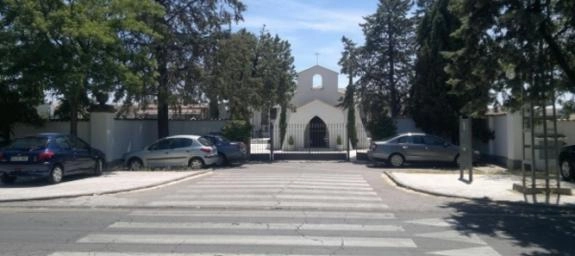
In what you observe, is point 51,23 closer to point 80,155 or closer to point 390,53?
point 80,155

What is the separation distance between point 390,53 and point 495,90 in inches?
957

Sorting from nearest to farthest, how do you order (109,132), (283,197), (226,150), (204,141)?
(283,197)
(204,141)
(109,132)
(226,150)

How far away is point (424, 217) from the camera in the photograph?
12523 mm

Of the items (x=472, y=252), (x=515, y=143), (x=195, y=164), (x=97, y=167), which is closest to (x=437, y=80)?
(x=515, y=143)

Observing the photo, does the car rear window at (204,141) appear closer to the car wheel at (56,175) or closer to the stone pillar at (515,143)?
the car wheel at (56,175)

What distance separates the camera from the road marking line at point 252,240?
31.2 feet

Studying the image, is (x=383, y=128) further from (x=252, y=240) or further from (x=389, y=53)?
(x=252, y=240)

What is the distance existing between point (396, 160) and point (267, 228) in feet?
59.2

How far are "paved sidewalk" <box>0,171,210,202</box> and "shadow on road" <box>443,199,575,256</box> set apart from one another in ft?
27.9

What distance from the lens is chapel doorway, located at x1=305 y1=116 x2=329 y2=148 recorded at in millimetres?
45966

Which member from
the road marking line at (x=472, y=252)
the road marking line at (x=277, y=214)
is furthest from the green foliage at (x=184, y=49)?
the road marking line at (x=472, y=252)

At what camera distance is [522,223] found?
473 inches

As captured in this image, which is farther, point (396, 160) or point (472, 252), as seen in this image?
point (396, 160)

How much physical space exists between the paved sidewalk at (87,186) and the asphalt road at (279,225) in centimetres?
70
